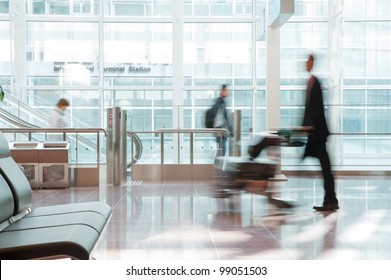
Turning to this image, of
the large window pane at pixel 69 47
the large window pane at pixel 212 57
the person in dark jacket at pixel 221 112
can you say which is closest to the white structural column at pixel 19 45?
the large window pane at pixel 69 47

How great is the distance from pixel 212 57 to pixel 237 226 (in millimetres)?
11753

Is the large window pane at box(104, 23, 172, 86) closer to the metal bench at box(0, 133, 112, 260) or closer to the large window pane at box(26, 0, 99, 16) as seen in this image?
the large window pane at box(26, 0, 99, 16)

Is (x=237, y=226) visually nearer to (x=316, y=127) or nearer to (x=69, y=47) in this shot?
(x=316, y=127)

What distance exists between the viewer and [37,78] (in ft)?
51.5

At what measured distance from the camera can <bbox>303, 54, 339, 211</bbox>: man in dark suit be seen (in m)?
5.65

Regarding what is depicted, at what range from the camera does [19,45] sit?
15578 mm

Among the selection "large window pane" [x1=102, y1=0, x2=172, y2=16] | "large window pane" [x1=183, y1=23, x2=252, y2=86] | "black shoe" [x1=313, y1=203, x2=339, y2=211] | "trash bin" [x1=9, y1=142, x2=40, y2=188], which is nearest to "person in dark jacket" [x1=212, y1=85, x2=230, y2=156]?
"trash bin" [x1=9, y1=142, x2=40, y2=188]

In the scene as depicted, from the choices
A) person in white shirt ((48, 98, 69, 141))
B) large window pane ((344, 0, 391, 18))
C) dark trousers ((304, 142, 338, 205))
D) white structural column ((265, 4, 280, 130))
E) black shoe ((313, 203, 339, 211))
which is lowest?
black shoe ((313, 203, 339, 211))

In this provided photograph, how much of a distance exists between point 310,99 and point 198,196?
7.52 ft

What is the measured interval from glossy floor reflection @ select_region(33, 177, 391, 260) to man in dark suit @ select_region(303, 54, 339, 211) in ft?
1.21

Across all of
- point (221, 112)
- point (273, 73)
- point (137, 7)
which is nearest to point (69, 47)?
point (137, 7)

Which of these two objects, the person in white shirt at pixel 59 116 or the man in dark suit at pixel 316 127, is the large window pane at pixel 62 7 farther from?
the man in dark suit at pixel 316 127

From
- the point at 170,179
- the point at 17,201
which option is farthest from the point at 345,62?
the point at 17,201

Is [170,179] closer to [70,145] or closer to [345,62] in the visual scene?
[70,145]
